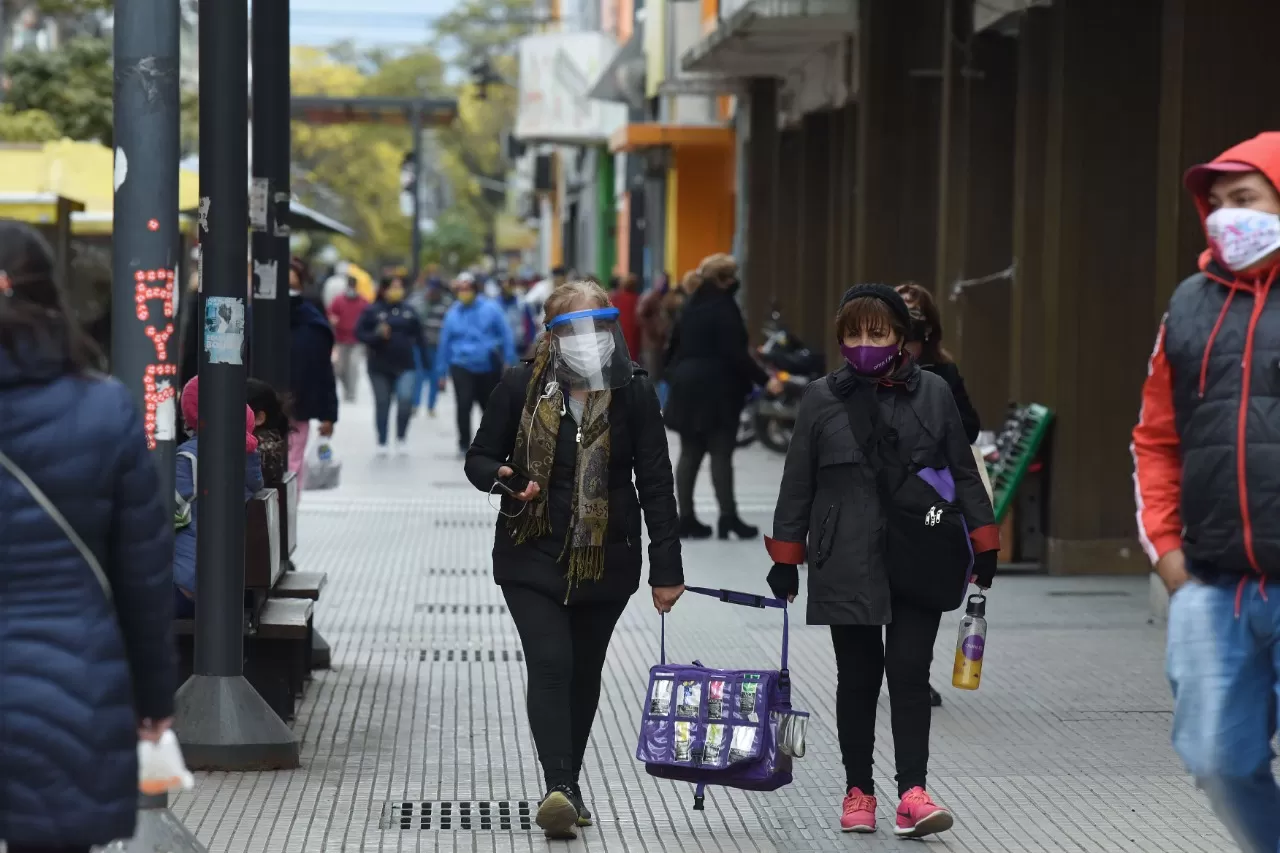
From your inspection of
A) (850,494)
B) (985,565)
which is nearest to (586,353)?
(850,494)

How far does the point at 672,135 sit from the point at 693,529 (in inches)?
674

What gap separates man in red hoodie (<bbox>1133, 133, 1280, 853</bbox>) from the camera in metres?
4.62

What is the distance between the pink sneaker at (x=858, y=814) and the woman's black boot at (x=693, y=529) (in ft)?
26.8

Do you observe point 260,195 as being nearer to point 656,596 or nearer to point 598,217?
point 656,596

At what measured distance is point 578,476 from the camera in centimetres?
645

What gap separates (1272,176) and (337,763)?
4.09 m

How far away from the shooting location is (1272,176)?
4.69 meters

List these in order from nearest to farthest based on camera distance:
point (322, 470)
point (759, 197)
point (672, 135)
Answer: point (322, 470), point (759, 197), point (672, 135)

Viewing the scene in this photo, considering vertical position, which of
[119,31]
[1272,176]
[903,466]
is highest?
[119,31]

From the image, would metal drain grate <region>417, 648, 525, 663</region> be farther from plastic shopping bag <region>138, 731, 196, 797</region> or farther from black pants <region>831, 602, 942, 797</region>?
plastic shopping bag <region>138, 731, 196, 797</region>

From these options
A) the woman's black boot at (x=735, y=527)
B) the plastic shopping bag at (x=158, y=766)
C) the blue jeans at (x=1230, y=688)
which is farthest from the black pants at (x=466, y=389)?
the plastic shopping bag at (x=158, y=766)

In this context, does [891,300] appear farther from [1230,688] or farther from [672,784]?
[1230,688]

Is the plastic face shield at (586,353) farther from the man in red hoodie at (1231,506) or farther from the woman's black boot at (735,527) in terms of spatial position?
the woman's black boot at (735,527)

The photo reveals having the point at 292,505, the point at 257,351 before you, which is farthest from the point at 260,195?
the point at 292,505
